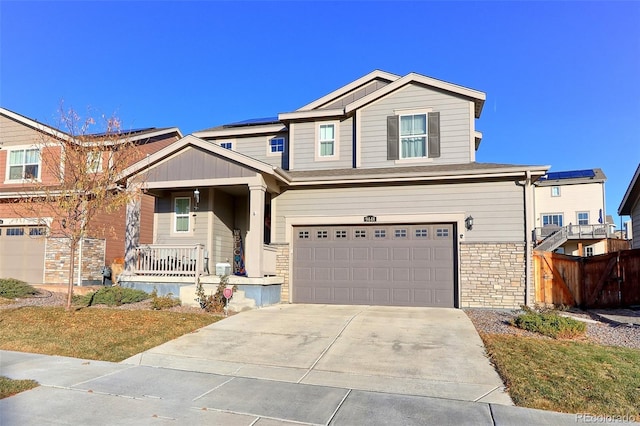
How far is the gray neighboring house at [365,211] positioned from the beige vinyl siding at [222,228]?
0.07 metres

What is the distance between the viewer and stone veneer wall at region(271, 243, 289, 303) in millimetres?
12574

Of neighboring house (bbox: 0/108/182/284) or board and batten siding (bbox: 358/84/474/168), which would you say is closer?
board and batten siding (bbox: 358/84/474/168)

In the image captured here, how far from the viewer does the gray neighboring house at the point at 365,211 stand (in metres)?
11.4

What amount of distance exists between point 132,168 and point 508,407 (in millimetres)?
11045

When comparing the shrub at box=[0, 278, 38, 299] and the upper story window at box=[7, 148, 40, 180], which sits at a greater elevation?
the upper story window at box=[7, 148, 40, 180]

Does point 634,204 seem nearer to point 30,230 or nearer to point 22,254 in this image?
point 30,230

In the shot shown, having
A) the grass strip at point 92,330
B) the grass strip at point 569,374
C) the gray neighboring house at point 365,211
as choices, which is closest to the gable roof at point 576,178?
the gray neighboring house at point 365,211

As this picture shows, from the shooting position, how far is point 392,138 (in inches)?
521

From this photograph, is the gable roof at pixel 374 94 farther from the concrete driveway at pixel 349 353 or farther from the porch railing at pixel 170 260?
the concrete driveway at pixel 349 353

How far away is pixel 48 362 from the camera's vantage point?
20.8 feet

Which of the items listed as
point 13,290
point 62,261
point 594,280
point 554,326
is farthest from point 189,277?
point 594,280

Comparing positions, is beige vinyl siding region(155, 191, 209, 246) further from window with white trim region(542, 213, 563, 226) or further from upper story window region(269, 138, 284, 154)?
window with white trim region(542, 213, 563, 226)

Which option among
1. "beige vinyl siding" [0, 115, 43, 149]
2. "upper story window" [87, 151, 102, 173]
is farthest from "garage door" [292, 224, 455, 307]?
"beige vinyl siding" [0, 115, 43, 149]

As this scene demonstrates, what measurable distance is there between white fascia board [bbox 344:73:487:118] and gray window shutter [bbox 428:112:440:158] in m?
0.86
